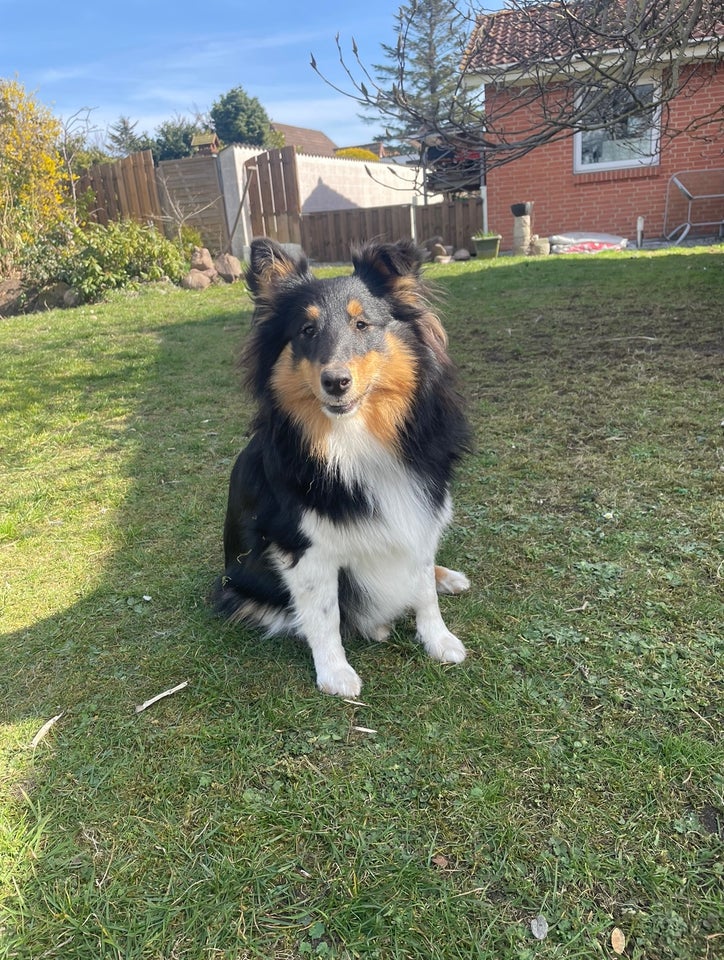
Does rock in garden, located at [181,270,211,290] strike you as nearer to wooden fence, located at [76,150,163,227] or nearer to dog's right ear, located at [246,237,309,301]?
wooden fence, located at [76,150,163,227]

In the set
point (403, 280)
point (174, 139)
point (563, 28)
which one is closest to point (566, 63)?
point (563, 28)

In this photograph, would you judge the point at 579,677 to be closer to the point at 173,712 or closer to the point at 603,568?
the point at 603,568

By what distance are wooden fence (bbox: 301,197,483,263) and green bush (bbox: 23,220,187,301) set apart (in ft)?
13.5

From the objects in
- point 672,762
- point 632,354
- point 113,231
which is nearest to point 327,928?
Answer: point 672,762

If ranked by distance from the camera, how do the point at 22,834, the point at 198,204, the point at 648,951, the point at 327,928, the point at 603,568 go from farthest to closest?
the point at 198,204 → the point at 603,568 → the point at 22,834 → the point at 327,928 → the point at 648,951

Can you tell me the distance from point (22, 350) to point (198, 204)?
860 cm

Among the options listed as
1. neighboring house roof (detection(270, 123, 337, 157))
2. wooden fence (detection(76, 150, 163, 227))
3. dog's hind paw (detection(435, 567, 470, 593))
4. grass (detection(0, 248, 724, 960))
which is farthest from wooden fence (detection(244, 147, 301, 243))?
neighboring house roof (detection(270, 123, 337, 157))

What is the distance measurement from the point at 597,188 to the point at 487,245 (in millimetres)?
2817

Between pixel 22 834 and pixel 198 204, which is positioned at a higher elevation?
pixel 198 204

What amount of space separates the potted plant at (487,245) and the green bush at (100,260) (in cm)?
631

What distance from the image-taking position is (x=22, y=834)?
1938mm

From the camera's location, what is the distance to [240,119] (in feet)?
136

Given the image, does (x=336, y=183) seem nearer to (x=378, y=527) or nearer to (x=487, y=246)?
(x=487, y=246)

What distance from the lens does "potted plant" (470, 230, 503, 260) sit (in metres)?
13.2
